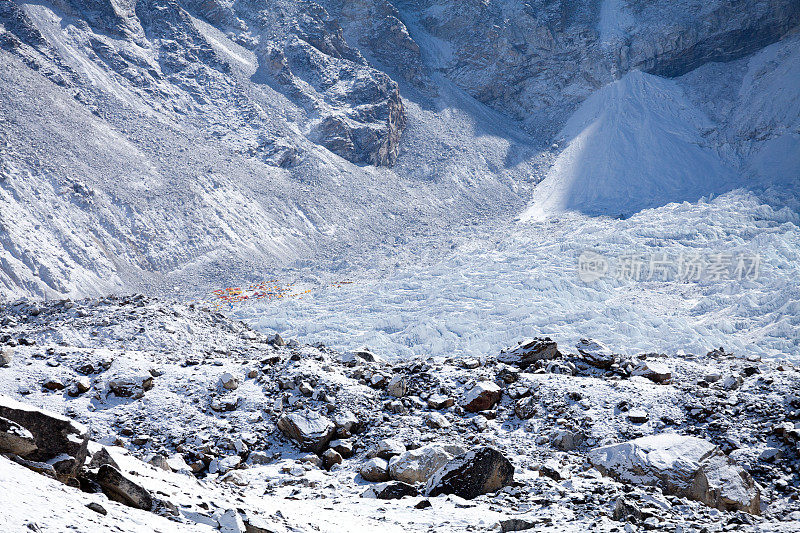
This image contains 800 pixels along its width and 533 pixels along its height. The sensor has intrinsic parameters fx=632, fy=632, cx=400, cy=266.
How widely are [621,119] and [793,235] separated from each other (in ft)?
64.6

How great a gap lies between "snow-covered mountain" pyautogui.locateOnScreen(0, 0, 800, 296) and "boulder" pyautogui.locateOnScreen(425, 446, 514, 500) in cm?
2147

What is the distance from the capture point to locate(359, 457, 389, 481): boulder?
266 inches

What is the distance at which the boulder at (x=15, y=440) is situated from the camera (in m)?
4.40

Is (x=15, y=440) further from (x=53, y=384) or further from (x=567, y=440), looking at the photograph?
(x=567, y=440)

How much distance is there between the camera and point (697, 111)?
45688 millimetres

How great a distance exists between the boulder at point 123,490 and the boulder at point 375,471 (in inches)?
113

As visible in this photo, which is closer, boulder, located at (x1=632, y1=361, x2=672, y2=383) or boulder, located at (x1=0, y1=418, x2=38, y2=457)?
boulder, located at (x1=0, y1=418, x2=38, y2=457)

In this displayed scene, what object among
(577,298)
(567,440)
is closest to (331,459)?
(567,440)

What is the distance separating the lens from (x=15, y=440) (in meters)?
4.41

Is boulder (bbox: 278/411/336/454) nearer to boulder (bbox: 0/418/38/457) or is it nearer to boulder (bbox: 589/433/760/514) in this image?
boulder (bbox: 589/433/760/514)

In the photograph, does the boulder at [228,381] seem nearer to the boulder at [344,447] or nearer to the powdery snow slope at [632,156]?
the boulder at [344,447]

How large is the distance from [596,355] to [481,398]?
2498 millimetres

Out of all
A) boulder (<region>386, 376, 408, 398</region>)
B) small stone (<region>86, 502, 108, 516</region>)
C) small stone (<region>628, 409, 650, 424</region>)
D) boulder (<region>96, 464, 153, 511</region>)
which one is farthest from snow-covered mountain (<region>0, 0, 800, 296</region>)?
small stone (<region>628, 409, 650, 424</region>)

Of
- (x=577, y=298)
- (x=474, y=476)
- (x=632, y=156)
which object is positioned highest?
(x=632, y=156)
